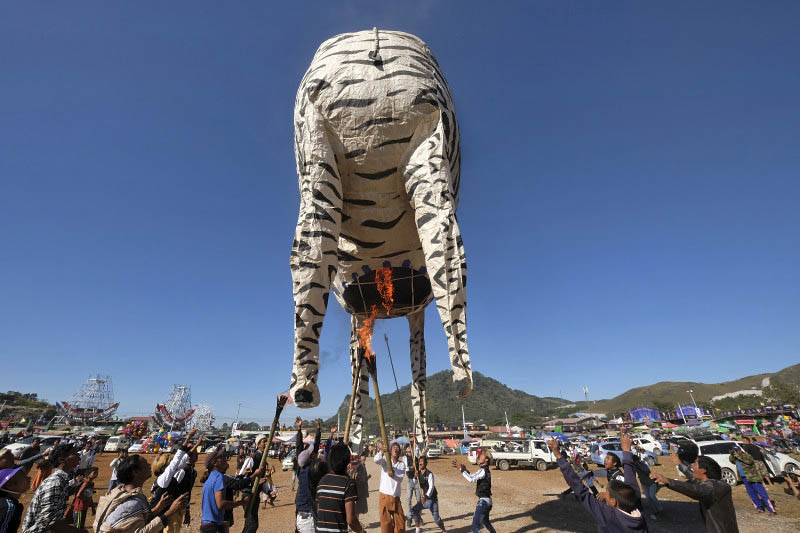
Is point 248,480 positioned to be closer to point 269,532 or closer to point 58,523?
point 58,523

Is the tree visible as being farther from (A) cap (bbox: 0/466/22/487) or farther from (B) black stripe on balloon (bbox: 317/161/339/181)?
(A) cap (bbox: 0/466/22/487)

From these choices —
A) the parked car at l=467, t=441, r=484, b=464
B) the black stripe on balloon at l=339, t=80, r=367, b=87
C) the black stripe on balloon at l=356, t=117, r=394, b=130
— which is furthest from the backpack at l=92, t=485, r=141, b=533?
the parked car at l=467, t=441, r=484, b=464

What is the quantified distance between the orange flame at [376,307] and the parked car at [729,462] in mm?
12575

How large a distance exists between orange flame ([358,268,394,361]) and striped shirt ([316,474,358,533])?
2756mm

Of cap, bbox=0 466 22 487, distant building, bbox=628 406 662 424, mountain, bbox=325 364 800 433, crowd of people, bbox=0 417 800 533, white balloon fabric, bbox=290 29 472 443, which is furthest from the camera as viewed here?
mountain, bbox=325 364 800 433

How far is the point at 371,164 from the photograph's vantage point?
17.3 feet

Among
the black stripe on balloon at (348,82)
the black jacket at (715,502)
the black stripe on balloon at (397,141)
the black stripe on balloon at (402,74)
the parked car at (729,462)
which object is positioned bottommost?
the parked car at (729,462)

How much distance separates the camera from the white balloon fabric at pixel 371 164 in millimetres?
4594

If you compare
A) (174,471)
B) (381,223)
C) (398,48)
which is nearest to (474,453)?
(381,223)

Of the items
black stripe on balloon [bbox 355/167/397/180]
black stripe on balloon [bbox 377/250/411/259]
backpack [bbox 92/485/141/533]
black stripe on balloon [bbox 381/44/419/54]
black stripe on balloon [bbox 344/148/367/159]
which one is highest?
black stripe on balloon [bbox 381/44/419/54]

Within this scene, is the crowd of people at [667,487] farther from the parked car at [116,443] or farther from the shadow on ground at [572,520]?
the parked car at [116,443]

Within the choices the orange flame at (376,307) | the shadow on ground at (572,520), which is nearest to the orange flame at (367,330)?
the orange flame at (376,307)

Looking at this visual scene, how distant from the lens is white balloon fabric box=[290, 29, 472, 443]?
4594 mm

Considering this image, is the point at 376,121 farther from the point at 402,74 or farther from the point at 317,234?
the point at 317,234
